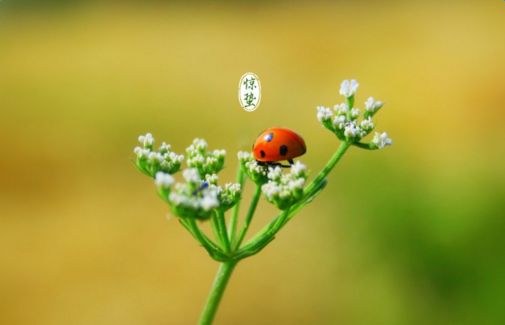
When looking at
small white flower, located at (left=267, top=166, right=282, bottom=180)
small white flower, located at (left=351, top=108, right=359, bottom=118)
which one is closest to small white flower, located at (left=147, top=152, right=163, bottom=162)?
small white flower, located at (left=267, top=166, right=282, bottom=180)

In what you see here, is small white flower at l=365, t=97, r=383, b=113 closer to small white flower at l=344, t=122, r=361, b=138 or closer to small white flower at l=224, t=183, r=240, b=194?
small white flower at l=344, t=122, r=361, b=138

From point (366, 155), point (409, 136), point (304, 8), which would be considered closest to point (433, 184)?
point (366, 155)

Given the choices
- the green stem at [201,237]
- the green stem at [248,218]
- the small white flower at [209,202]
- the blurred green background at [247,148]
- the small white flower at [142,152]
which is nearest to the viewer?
the small white flower at [209,202]

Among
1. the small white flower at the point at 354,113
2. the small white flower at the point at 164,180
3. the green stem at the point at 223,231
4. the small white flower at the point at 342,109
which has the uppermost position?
the small white flower at the point at 342,109

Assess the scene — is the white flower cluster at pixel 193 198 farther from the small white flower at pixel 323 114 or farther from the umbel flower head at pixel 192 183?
the small white flower at pixel 323 114

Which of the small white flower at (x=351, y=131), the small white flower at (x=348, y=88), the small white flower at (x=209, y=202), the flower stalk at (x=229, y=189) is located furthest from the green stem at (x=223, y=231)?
the small white flower at (x=348, y=88)

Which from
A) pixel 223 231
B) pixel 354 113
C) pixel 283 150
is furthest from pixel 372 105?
pixel 223 231

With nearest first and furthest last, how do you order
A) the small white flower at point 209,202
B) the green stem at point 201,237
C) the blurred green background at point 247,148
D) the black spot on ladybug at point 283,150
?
the small white flower at point 209,202 → the green stem at point 201,237 → the black spot on ladybug at point 283,150 → the blurred green background at point 247,148

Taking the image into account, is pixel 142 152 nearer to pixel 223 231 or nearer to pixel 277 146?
pixel 223 231

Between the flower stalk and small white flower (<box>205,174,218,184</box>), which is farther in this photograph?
small white flower (<box>205,174,218,184</box>)
